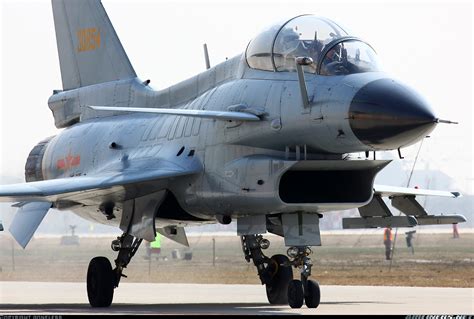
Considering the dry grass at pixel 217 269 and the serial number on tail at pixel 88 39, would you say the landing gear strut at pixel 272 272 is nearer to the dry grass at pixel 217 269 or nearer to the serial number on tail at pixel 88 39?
the serial number on tail at pixel 88 39

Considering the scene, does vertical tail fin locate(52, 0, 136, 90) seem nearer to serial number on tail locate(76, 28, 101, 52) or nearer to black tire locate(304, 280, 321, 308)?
serial number on tail locate(76, 28, 101, 52)

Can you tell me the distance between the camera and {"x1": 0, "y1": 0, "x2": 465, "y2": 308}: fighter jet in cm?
1488

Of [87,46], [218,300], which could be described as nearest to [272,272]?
[218,300]

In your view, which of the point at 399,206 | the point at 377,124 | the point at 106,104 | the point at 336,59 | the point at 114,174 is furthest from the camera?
the point at 106,104

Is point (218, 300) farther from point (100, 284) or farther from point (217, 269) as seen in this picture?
point (217, 269)

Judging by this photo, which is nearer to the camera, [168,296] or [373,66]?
[373,66]

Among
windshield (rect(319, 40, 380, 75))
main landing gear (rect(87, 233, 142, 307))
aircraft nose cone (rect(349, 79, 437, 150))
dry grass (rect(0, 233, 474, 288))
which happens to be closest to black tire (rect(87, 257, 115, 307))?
main landing gear (rect(87, 233, 142, 307))

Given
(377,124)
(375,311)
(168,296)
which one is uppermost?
(377,124)

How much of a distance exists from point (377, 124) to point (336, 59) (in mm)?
1368

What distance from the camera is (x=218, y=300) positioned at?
66.4 feet

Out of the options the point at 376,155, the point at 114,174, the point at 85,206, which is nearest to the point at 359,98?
the point at 376,155

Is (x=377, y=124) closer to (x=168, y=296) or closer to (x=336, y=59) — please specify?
(x=336, y=59)

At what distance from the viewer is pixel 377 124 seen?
14398 millimetres

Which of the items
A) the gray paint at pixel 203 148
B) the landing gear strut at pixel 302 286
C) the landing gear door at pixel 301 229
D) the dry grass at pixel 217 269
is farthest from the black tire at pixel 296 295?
the dry grass at pixel 217 269
